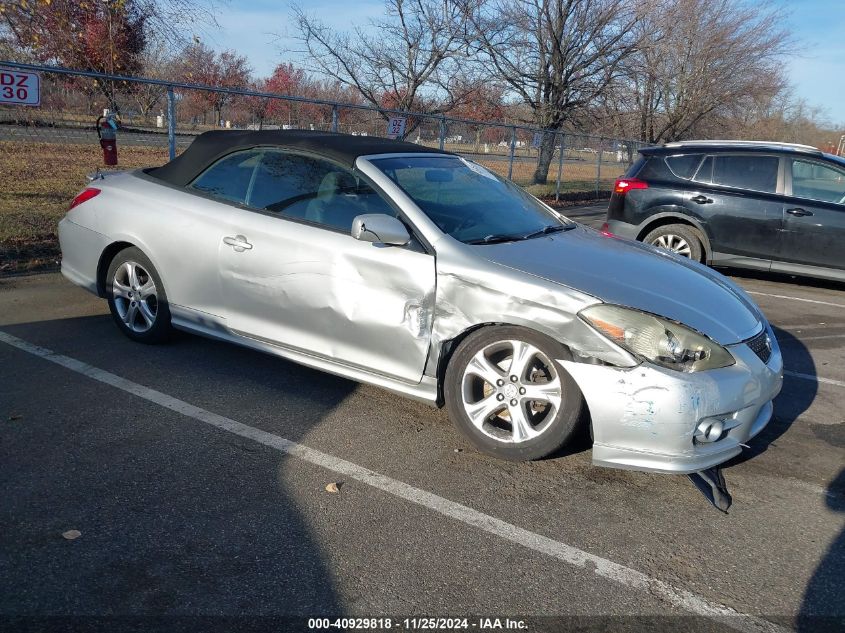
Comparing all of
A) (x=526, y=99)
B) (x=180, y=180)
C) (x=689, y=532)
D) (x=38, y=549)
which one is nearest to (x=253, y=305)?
(x=180, y=180)

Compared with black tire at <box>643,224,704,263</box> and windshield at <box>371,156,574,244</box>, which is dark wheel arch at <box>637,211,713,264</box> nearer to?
black tire at <box>643,224,704,263</box>

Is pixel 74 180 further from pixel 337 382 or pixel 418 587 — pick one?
pixel 418 587

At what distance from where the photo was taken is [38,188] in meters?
11.0

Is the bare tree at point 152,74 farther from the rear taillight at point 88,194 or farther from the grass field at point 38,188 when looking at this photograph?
the rear taillight at point 88,194

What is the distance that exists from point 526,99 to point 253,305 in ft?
65.0

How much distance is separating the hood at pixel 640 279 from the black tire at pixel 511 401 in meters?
0.34

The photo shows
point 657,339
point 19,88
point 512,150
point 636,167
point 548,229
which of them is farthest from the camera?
point 512,150

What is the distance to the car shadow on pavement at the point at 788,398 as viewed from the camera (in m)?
4.04

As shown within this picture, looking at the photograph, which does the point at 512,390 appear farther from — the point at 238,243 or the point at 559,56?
the point at 559,56

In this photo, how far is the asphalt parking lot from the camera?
8.34ft

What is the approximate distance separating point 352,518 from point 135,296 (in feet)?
9.49

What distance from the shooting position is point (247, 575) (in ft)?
8.66

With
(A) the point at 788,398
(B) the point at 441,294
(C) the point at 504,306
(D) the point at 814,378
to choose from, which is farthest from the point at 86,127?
(D) the point at 814,378

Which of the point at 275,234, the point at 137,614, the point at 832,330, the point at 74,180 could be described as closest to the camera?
the point at 137,614
